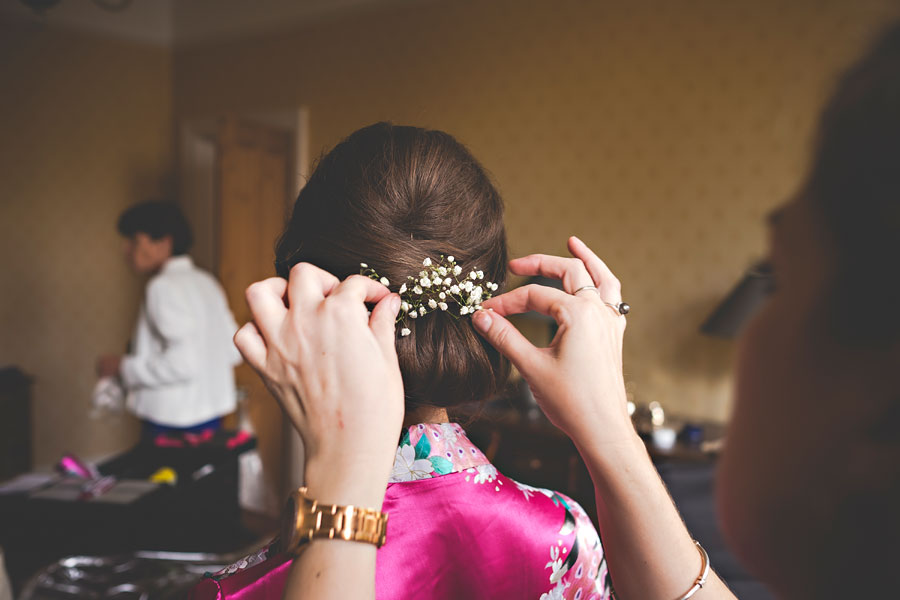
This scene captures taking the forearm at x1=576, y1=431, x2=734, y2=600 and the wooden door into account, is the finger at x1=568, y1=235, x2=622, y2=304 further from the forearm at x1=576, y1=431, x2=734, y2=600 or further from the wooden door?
the wooden door

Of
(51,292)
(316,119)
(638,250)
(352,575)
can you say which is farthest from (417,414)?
(51,292)

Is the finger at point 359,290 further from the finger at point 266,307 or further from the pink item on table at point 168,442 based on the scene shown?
the pink item on table at point 168,442

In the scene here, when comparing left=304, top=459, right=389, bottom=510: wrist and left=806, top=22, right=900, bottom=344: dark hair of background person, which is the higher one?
left=806, top=22, right=900, bottom=344: dark hair of background person

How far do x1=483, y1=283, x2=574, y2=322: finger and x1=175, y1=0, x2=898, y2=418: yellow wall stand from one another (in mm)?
1847

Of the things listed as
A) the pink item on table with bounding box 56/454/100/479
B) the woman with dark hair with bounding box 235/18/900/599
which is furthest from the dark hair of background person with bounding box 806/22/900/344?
the pink item on table with bounding box 56/454/100/479

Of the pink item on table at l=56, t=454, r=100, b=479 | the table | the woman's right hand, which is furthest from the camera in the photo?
the pink item on table at l=56, t=454, r=100, b=479

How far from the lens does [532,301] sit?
708 mm

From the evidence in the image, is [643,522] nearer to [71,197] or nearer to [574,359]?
[574,359]

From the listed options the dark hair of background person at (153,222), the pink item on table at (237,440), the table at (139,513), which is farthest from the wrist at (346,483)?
the dark hair of background person at (153,222)

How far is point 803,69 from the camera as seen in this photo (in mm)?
2229

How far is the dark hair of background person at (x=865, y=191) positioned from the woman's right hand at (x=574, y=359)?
37cm

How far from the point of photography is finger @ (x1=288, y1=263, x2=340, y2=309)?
0.60 m

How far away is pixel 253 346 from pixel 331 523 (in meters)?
0.19

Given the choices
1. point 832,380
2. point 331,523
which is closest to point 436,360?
point 331,523
